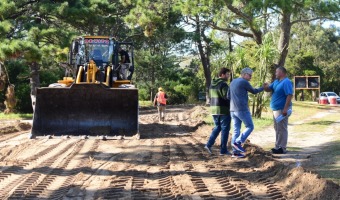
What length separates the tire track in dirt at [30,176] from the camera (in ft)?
23.6

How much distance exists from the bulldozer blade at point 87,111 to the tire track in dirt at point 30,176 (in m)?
3.26

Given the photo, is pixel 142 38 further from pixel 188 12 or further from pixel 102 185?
pixel 102 185

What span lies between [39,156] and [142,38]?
30.8m

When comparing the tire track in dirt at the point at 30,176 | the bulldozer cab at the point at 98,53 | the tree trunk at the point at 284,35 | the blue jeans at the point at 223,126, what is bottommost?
the tire track in dirt at the point at 30,176

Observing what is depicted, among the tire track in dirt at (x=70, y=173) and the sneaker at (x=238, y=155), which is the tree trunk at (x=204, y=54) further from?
the sneaker at (x=238, y=155)

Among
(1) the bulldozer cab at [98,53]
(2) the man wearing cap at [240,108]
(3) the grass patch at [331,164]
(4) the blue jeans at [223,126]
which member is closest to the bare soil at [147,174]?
(4) the blue jeans at [223,126]

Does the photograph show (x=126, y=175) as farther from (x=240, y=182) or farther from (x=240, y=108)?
(x=240, y=108)

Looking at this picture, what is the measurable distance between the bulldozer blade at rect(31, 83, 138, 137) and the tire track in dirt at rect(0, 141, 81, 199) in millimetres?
3261

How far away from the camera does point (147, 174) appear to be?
8562 mm

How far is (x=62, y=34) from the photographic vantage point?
23688 mm

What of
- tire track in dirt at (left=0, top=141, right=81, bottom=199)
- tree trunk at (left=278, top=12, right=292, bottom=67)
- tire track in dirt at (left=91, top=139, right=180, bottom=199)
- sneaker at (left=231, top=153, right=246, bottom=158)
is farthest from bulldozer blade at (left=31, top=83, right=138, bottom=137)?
tree trunk at (left=278, top=12, right=292, bottom=67)

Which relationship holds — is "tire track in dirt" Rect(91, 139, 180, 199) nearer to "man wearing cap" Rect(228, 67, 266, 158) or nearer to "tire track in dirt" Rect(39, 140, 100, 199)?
"tire track in dirt" Rect(39, 140, 100, 199)

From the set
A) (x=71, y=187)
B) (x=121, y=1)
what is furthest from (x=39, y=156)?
(x=121, y=1)

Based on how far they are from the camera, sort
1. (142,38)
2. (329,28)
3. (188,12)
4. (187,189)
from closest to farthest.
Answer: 1. (187,189)
2. (188,12)
3. (142,38)
4. (329,28)
